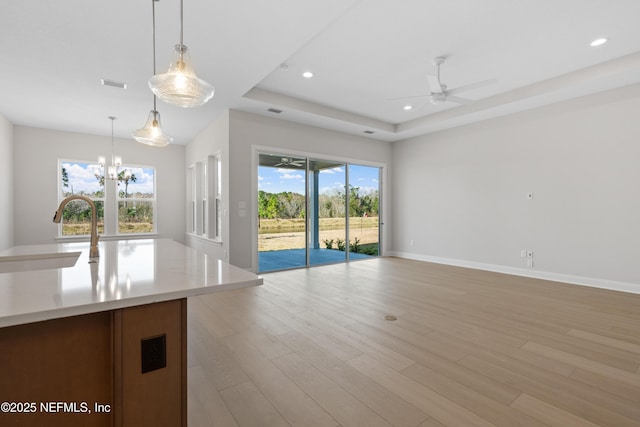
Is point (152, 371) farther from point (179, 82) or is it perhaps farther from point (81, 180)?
point (81, 180)

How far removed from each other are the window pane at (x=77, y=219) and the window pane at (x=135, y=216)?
384mm

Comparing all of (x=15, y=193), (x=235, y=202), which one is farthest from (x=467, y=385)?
(x=15, y=193)

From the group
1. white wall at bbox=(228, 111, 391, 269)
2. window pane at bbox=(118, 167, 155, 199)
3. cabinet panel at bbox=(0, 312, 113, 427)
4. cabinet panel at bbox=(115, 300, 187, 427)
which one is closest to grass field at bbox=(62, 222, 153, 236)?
window pane at bbox=(118, 167, 155, 199)

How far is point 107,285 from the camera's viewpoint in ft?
4.10

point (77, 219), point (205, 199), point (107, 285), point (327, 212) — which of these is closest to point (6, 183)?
point (77, 219)

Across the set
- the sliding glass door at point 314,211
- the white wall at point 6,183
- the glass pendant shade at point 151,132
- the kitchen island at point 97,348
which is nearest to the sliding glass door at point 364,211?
the sliding glass door at point 314,211

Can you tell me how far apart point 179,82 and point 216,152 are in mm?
4149

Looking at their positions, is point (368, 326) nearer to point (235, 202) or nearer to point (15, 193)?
point (235, 202)

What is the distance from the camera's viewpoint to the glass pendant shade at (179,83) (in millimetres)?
1775

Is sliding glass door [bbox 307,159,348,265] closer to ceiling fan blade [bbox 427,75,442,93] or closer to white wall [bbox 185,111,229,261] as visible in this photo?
white wall [bbox 185,111,229,261]

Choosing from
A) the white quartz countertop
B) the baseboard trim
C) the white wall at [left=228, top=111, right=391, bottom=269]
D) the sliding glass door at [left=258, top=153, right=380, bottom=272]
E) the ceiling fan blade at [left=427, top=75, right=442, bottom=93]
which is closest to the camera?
the white quartz countertop

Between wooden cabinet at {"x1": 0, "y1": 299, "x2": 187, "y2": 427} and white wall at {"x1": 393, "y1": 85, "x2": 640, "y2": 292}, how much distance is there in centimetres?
585

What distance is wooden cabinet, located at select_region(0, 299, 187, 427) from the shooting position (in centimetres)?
106

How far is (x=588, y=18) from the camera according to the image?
9.81ft
